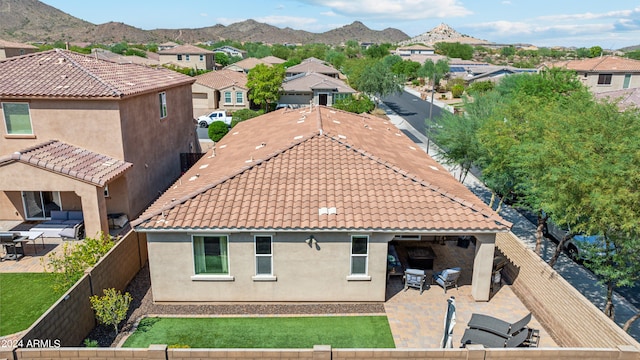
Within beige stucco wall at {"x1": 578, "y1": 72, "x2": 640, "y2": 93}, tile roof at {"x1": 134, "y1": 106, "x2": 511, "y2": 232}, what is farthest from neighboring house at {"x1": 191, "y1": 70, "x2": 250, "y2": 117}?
beige stucco wall at {"x1": 578, "y1": 72, "x2": 640, "y2": 93}

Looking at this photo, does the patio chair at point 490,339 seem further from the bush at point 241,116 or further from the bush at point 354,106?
the bush at point 354,106

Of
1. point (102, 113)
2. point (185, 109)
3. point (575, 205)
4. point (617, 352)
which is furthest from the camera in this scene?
point (185, 109)

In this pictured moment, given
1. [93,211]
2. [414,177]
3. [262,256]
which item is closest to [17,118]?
[93,211]

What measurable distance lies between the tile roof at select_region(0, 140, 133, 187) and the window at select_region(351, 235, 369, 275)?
10.7 metres

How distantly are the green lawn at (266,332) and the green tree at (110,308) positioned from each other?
0.72 meters

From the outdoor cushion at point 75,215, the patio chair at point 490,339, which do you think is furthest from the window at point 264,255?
the outdoor cushion at point 75,215

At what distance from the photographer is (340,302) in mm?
14695

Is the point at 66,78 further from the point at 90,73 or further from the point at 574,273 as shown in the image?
the point at 574,273

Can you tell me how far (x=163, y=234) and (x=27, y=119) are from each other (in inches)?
427

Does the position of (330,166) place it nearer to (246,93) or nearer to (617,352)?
(617,352)

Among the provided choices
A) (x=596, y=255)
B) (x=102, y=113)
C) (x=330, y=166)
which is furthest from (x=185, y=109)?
(x=596, y=255)

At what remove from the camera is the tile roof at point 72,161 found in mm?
18062

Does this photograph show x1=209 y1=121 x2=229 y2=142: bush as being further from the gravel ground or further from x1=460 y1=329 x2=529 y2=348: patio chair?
x1=460 y1=329 x2=529 y2=348: patio chair

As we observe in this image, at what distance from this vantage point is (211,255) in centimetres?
1428
